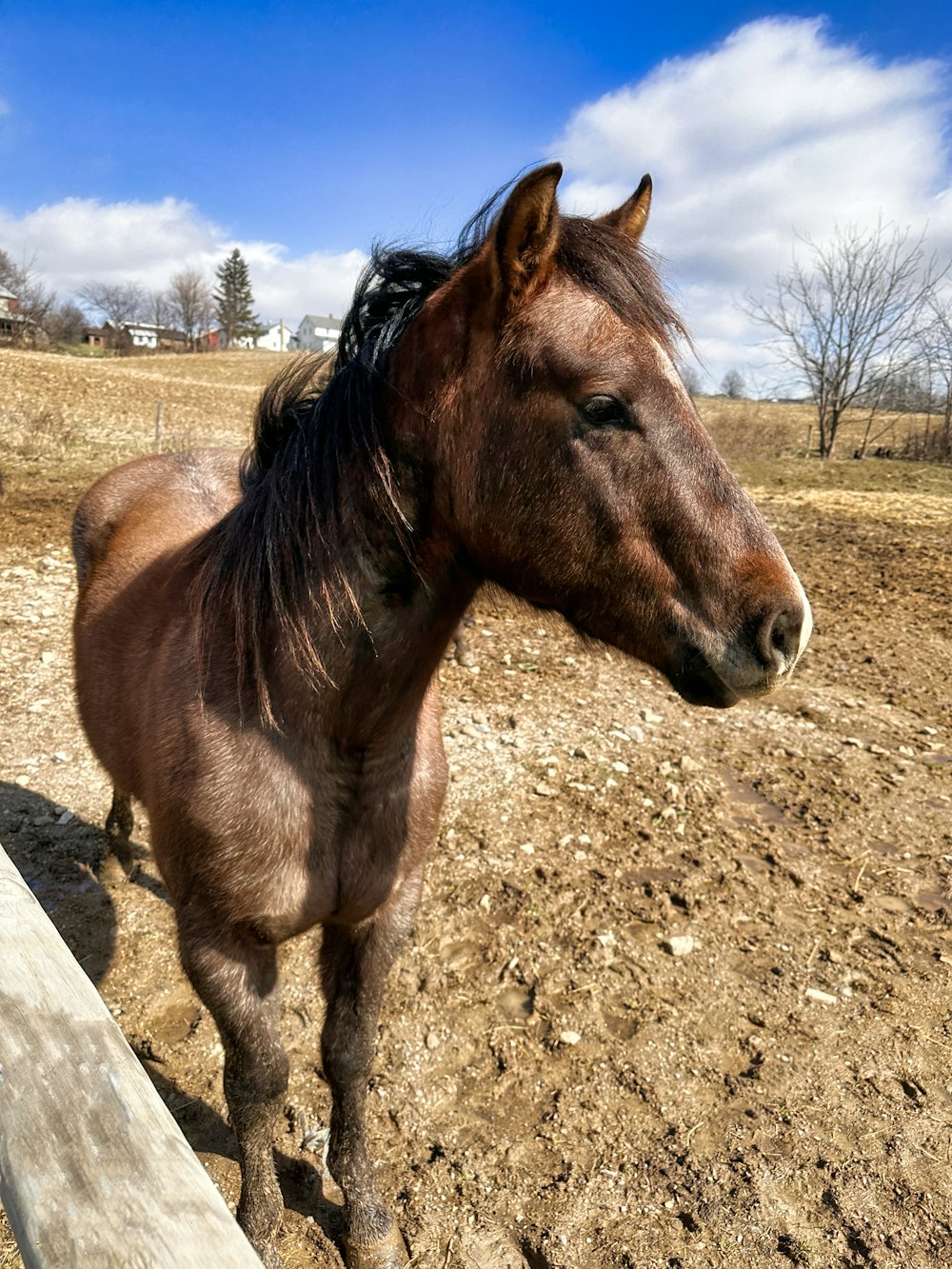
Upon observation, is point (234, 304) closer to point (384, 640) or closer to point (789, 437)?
point (789, 437)

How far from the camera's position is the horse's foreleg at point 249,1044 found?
6.29ft

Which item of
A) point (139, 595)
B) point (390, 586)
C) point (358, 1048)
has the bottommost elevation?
point (358, 1048)

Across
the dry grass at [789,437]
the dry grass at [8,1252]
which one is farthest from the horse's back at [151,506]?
the dry grass at [789,437]

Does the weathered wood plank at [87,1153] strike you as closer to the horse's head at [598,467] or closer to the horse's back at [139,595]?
the horse's back at [139,595]

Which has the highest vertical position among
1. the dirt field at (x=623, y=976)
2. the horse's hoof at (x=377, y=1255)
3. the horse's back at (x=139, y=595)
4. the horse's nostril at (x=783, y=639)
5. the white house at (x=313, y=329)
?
the white house at (x=313, y=329)

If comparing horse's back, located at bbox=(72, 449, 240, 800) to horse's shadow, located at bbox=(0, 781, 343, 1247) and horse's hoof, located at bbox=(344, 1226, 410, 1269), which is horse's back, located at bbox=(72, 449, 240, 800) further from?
horse's hoof, located at bbox=(344, 1226, 410, 1269)

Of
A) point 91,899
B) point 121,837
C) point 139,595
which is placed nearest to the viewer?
point 139,595

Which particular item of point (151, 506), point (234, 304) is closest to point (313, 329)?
point (234, 304)

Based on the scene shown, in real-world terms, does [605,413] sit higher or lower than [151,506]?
higher

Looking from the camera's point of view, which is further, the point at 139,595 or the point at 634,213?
the point at 139,595

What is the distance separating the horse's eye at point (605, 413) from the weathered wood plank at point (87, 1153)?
1.39 meters

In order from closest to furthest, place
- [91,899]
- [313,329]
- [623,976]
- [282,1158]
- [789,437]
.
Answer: [282,1158]
[623,976]
[91,899]
[789,437]
[313,329]

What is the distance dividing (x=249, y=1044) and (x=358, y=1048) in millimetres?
396

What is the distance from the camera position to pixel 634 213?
6.53 ft
